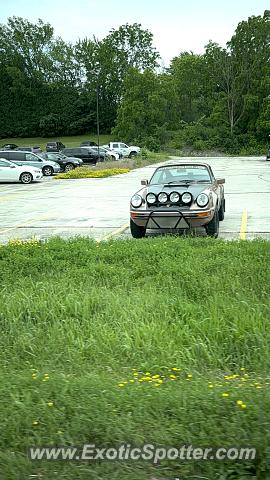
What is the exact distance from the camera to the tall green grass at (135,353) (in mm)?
3111

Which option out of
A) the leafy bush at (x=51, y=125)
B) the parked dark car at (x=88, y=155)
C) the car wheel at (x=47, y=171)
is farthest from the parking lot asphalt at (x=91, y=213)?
the leafy bush at (x=51, y=125)

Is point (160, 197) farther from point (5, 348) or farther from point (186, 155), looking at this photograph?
point (186, 155)

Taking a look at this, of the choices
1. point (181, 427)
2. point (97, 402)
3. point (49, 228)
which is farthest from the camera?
point (49, 228)

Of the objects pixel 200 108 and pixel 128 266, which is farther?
pixel 200 108

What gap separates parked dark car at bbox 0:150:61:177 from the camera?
35.1 meters

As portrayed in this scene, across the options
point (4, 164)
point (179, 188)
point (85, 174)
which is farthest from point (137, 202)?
point (85, 174)

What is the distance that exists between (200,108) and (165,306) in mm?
82644

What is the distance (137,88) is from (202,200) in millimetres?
62862

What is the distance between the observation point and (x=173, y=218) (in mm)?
10016

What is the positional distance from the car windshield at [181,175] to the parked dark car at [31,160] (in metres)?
24.7

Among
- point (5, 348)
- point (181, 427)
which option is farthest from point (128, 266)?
point (181, 427)

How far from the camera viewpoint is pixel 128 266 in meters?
7.80

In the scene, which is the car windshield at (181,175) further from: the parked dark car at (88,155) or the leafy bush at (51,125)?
the leafy bush at (51,125)

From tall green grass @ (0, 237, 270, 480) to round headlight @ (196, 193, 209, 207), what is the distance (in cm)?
142
